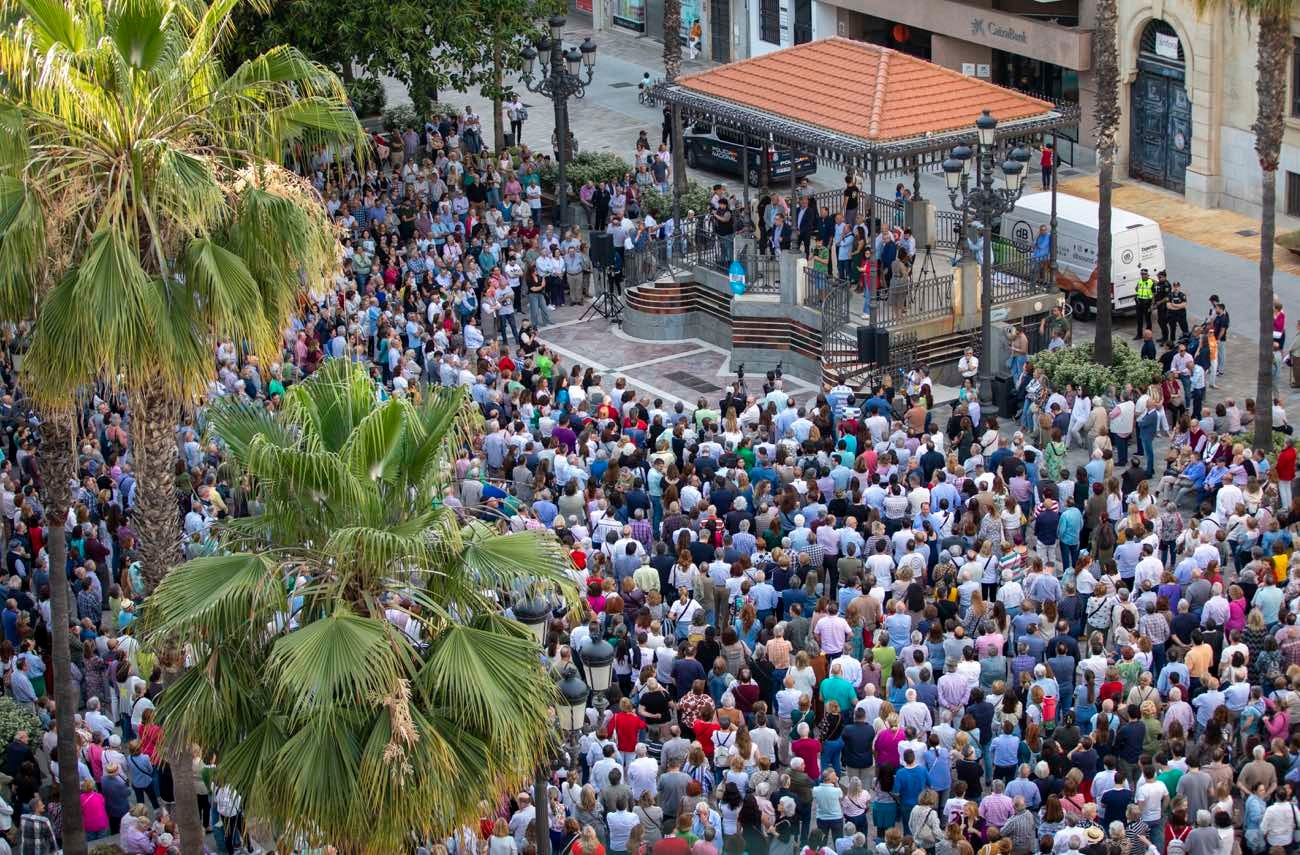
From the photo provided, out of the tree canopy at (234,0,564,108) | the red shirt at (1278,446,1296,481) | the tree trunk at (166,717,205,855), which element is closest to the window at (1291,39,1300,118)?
the red shirt at (1278,446,1296,481)

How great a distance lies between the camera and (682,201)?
40625 millimetres

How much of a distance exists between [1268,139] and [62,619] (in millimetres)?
17935

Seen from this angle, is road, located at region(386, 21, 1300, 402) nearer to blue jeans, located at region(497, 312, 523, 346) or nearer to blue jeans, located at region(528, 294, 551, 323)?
blue jeans, located at region(528, 294, 551, 323)

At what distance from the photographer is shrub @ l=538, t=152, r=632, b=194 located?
141 ft

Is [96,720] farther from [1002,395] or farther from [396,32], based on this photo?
[396,32]

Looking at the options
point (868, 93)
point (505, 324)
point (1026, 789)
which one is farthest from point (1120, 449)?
point (505, 324)

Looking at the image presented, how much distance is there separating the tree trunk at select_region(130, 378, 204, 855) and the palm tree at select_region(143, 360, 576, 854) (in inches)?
70.5

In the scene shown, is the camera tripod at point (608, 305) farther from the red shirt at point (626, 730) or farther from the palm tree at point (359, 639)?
the palm tree at point (359, 639)

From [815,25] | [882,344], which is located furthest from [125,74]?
[815,25]

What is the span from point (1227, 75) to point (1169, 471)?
15407mm

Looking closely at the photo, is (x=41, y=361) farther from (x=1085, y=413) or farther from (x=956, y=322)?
(x=956, y=322)

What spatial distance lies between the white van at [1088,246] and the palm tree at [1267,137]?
4890 millimetres

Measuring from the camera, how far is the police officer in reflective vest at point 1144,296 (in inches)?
1342

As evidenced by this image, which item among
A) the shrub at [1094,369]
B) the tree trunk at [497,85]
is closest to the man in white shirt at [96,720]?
the shrub at [1094,369]
